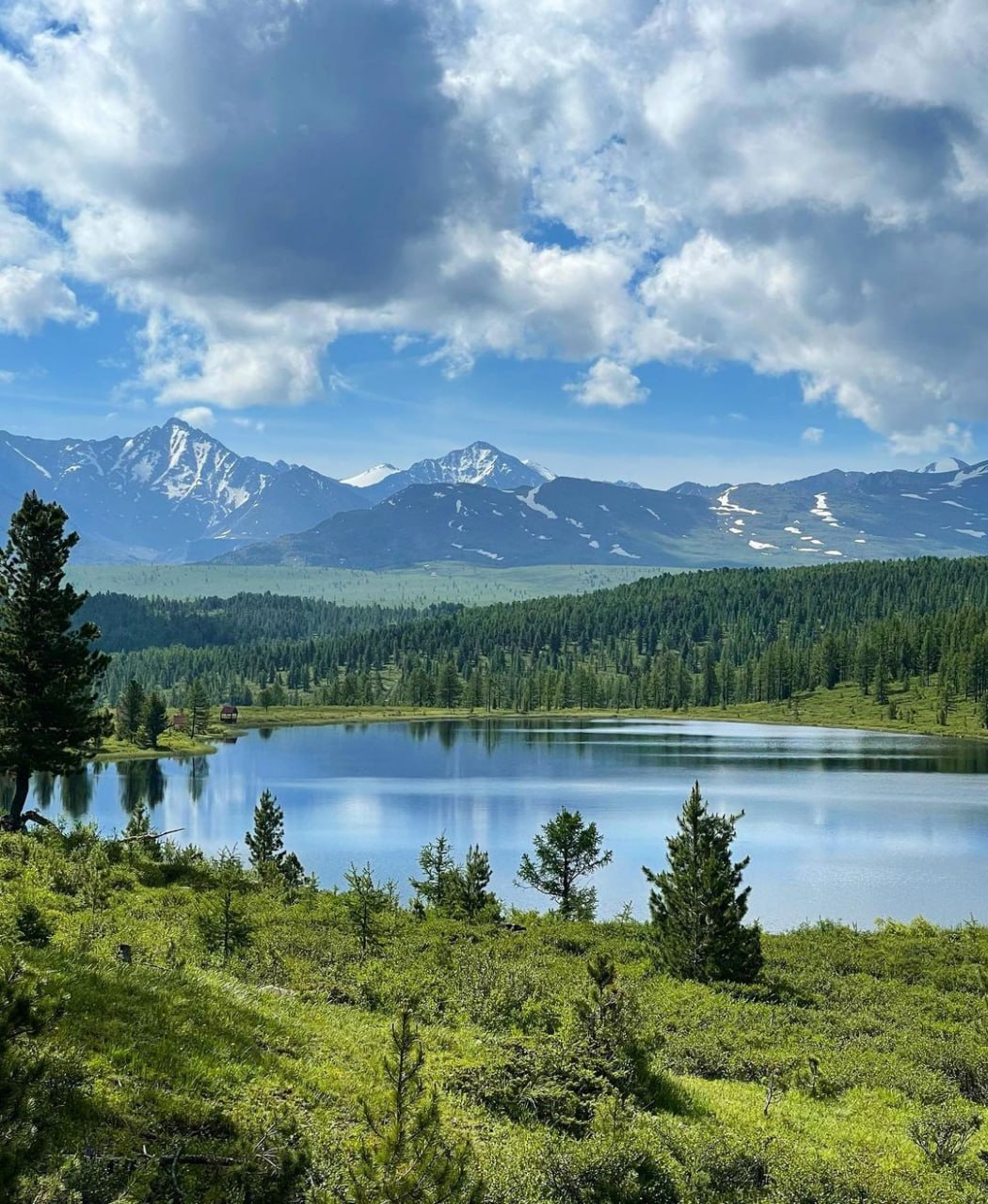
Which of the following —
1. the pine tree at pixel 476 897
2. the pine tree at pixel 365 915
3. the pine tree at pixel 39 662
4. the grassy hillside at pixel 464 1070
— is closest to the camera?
the grassy hillside at pixel 464 1070

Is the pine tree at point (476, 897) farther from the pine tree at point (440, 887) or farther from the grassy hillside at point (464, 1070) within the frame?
the grassy hillside at point (464, 1070)

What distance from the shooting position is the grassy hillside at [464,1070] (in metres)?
11.8

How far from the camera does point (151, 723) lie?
17362 centimetres

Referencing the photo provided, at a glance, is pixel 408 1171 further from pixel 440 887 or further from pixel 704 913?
pixel 440 887

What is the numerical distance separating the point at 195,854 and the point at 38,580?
14.4m

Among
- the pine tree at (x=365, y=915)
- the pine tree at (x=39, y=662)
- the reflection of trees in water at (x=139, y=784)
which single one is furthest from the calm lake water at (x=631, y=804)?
the pine tree at (x=39, y=662)

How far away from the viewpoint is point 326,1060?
53.3ft

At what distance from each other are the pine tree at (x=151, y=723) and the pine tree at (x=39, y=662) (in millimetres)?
141406

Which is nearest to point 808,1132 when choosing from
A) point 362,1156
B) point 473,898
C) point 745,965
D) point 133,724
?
point 362,1156

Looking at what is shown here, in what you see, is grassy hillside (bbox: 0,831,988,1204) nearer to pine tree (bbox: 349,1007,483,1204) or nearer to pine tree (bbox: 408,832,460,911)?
pine tree (bbox: 349,1007,483,1204)

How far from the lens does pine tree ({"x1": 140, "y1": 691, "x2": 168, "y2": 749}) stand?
17250cm

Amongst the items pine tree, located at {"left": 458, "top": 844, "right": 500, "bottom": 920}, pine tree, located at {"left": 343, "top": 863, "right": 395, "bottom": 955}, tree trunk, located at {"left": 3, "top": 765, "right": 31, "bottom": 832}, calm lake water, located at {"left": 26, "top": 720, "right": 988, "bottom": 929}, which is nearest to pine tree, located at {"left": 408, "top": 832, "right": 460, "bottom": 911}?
pine tree, located at {"left": 458, "top": 844, "right": 500, "bottom": 920}

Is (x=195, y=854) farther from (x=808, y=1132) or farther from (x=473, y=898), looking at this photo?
(x=808, y=1132)

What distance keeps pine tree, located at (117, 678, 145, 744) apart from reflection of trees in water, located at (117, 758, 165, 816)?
15.2 m
